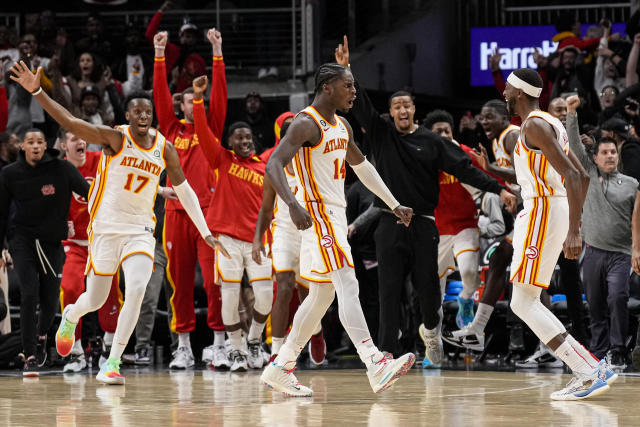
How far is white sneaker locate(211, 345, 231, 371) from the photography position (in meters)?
9.88

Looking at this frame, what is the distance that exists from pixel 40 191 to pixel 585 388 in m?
5.60

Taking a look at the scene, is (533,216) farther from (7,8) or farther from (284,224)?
(7,8)

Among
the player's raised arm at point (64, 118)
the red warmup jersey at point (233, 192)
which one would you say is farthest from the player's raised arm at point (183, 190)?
the red warmup jersey at point (233, 192)

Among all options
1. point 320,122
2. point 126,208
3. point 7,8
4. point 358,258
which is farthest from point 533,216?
point 7,8

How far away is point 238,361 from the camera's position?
9625mm

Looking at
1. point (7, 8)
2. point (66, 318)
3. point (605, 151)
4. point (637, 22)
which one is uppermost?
point (7, 8)

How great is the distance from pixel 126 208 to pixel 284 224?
172cm

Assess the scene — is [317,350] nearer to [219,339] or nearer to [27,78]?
[219,339]

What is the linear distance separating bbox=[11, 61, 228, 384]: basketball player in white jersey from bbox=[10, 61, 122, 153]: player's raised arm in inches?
0.4

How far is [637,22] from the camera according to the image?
14039 mm

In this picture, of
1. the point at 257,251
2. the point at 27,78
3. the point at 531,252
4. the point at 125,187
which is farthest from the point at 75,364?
the point at 531,252

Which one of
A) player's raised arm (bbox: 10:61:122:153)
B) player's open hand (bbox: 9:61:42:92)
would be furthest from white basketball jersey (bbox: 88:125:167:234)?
player's open hand (bbox: 9:61:42:92)

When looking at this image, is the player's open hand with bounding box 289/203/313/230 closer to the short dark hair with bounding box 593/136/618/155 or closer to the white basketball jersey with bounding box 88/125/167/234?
the white basketball jersey with bounding box 88/125/167/234

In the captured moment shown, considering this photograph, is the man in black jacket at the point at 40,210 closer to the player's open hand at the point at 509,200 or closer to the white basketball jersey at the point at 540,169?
the player's open hand at the point at 509,200
